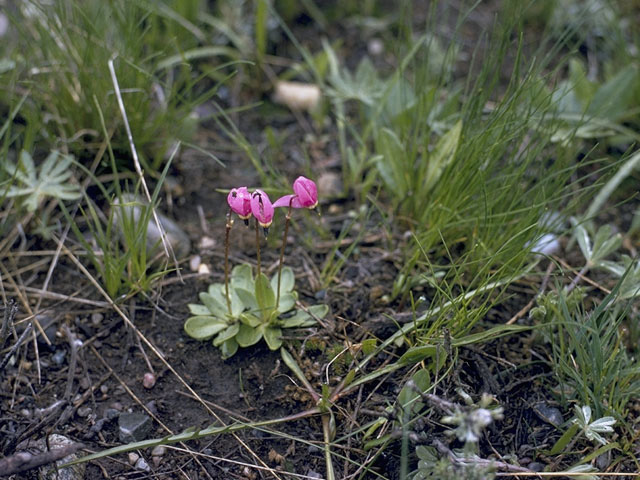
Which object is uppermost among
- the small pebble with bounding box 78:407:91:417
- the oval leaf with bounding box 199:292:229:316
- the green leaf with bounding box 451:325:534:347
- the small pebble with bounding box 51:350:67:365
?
the green leaf with bounding box 451:325:534:347

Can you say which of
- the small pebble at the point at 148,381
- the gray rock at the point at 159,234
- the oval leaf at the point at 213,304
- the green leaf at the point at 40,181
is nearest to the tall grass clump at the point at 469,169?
the oval leaf at the point at 213,304

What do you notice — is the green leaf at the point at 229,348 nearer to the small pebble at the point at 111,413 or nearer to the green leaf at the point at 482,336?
the small pebble at the point at 111,413

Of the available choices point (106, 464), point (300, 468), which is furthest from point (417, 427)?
point (106, 464)

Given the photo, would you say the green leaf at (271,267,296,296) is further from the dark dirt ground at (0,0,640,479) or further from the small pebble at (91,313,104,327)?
the small pebble at (91,313,104,327)

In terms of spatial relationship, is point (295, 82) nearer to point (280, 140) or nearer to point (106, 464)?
point (280, 140)

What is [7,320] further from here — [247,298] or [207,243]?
[207,243]

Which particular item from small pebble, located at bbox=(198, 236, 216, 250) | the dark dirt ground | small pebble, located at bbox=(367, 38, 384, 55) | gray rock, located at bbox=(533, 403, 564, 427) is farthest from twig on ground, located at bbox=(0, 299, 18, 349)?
small pebble, located at bbox=(367, 38, 384, 55)

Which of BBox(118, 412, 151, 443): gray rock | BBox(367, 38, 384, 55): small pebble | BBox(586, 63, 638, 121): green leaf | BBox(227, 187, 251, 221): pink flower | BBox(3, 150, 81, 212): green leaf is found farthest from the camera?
BBox(367, 38, 384, 55): small pebble
